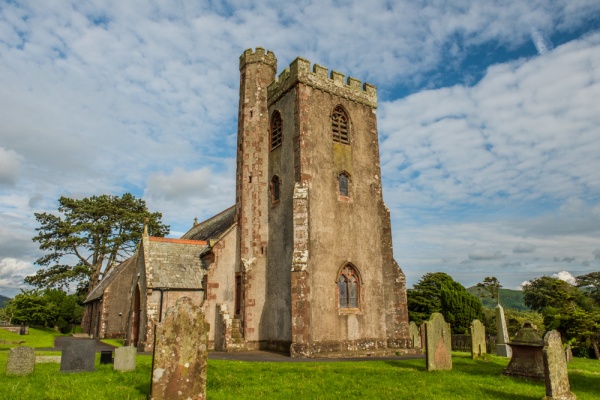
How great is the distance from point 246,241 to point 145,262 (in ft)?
20.9

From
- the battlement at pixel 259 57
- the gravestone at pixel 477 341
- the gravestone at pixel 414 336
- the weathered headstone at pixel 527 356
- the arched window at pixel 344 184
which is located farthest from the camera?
the battlement at pixel 259 57

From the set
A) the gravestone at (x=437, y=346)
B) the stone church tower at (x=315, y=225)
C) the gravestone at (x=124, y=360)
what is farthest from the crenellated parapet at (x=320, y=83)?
the gravestone at (x=124, y=360)

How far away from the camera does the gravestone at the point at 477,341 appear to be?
19.3 metres

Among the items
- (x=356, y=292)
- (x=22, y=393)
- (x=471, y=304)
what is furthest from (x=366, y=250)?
(x=471, y=304)

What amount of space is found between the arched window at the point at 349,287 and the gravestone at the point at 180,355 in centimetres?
1363

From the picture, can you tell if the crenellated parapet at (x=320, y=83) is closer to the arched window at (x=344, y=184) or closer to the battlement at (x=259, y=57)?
the battlement at (x=259, y=57)

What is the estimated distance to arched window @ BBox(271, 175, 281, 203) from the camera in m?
24.6

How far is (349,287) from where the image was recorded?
2236 cm

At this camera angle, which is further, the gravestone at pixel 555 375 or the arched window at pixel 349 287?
the arched window at pixel 349 287

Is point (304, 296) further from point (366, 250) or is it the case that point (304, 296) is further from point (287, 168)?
point (287, 168)

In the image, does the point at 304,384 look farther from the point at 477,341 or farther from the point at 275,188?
the point at 275,188

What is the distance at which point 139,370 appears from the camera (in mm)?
13727

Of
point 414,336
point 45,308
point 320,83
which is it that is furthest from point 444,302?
point 45,308

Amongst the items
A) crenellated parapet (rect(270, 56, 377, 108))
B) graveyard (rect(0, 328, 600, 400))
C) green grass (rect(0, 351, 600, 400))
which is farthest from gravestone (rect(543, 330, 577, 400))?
crenellated parapet (rect(270, 56, 377, 108))
